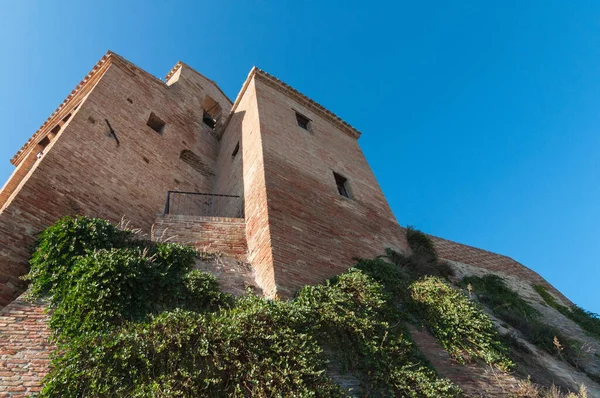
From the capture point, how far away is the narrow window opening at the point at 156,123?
39.7 feet

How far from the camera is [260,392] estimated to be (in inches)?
161

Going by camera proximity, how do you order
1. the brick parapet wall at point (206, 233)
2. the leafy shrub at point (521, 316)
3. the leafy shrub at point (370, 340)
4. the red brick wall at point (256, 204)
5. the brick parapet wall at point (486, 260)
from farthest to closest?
the brick parapet wall at point (486, 260) < the leafy shrub at point (521, 316) < the brick parapet wall at point (206, 233) < the red brick wall at point (256, 204) < the leafy shrub at point (370, 340)

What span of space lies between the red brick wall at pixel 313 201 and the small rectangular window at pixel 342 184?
124 mm

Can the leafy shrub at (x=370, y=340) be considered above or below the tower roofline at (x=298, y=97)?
below

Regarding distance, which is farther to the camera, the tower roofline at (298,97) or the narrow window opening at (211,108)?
the narrow window opening at (211,108)

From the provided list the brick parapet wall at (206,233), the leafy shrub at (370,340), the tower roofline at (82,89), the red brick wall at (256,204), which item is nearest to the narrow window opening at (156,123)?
the tower roofline at (82,89)

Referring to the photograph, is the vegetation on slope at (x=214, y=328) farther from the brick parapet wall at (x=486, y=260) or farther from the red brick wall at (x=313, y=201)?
the brick parapet wall at (x=486, y=260)

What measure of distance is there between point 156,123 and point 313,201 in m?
6.44

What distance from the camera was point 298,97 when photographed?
1284 centimetres

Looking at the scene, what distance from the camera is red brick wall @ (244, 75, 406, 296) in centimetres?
658

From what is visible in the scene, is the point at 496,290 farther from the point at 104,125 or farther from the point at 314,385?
the point at 104,125

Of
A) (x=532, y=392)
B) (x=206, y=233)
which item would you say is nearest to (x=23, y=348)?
(x=206, y=233)

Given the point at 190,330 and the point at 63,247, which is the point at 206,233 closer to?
the point at 63,247

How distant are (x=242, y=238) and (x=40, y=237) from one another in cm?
306
